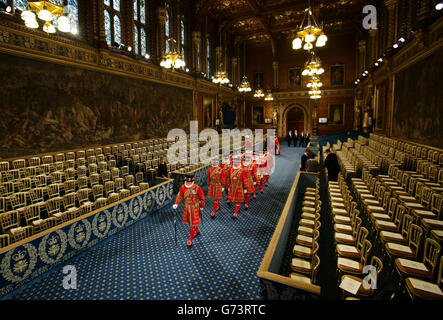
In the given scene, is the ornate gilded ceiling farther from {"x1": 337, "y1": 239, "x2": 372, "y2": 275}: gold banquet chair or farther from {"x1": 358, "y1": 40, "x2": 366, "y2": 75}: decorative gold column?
{"x1": 337, "y1": 239, "x2": 372, "y2": 275}: gold banquet chair

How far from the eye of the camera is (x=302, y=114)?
30109 mm

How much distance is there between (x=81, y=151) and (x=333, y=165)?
10.6 meters

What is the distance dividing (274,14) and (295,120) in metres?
12.4

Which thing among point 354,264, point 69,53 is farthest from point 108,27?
point 354,264

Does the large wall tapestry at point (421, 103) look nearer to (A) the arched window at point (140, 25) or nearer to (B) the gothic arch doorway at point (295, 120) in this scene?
(A) the arched window at point (140, 25)

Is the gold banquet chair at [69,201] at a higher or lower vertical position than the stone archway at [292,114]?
lower

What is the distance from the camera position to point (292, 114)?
30.3 m

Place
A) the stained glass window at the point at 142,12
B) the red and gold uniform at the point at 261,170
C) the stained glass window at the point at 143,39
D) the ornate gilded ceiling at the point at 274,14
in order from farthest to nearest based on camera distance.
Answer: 1. the ornate gilded ceiling at the point at 274,14
2. the stained glass window at the point at 143,39
3. the stained glass window at the point at 142,12
4. the red and gold uniform at the point at 261,170

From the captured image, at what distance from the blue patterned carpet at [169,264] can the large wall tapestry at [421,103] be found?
7384 millimetres

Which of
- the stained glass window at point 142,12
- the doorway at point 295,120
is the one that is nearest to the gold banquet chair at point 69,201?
the stained glass window at point 142,12

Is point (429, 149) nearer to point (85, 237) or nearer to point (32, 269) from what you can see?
point (85, 237)

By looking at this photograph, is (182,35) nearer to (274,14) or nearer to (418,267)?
(274,14)

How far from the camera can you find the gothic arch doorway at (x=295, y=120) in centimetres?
3000
